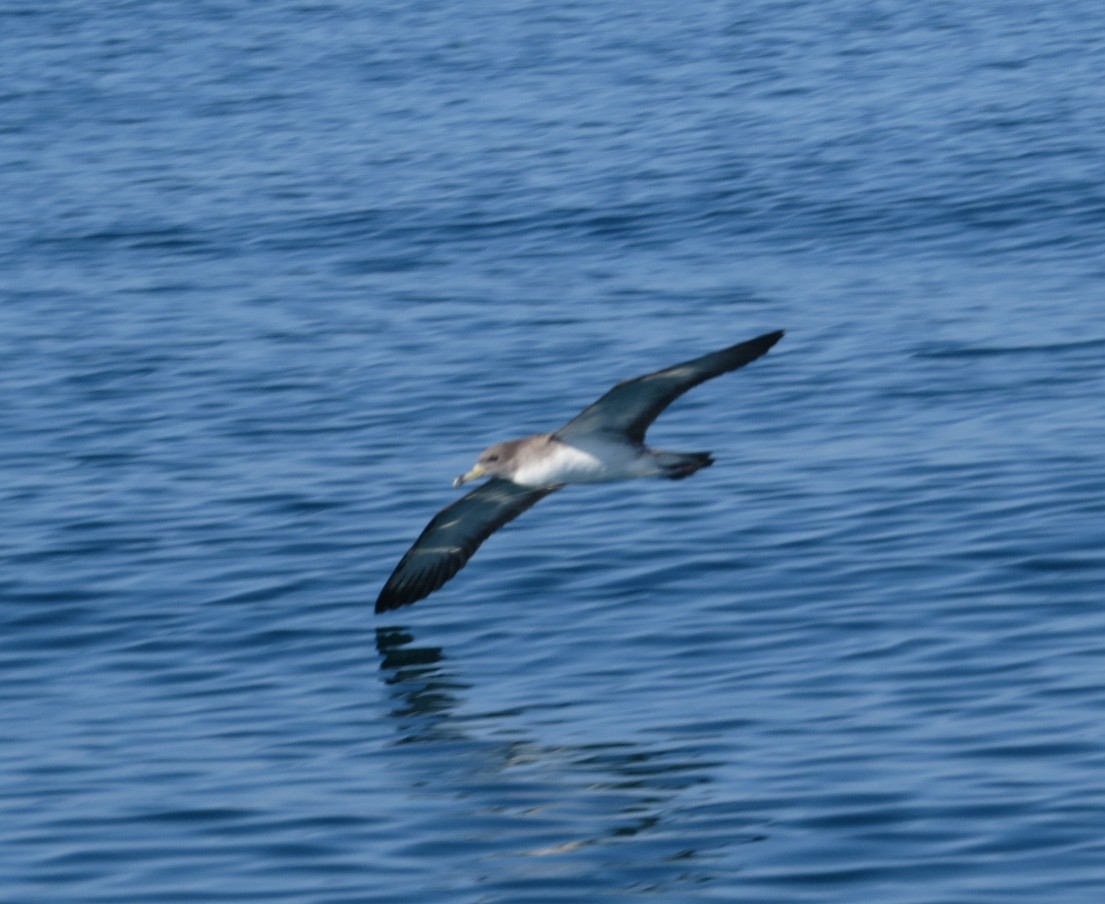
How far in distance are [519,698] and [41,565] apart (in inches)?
177

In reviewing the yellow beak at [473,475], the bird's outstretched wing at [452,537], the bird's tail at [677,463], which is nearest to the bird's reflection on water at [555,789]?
the bird's outstretched wing at [452,537]

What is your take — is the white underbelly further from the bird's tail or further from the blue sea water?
the blue sea water

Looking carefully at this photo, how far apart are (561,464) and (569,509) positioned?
3.35 m

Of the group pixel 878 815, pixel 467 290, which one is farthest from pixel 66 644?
pixel 467 290

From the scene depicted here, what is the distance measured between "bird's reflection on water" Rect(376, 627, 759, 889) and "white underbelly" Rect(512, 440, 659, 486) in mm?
1328

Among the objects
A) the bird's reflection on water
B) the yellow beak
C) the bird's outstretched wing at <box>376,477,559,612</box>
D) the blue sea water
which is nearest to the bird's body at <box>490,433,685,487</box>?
the yellow beak

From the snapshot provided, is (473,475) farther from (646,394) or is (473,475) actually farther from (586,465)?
(646,394)

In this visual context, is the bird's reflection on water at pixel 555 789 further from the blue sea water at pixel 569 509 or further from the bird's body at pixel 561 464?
the bird's body at pixel 561 464

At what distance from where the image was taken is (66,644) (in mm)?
14555

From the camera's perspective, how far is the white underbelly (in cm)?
1310

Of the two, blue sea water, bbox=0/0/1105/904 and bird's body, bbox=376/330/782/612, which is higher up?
bird's body, bbox=376/330/782/612

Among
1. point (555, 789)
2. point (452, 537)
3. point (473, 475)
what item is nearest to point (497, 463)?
point (473, 475)

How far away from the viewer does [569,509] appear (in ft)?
54.9

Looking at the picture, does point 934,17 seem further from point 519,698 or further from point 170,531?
point 519,698
